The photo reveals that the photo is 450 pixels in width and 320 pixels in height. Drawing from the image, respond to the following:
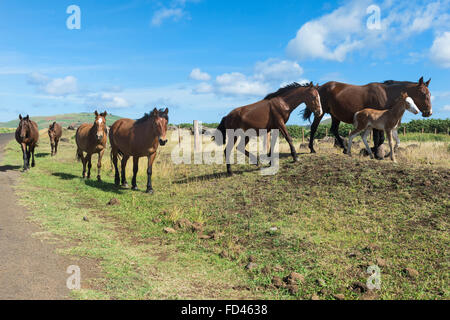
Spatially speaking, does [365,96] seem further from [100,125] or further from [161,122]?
[100,125]

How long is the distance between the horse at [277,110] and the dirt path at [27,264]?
702 centimetres

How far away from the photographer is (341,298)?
4.82m

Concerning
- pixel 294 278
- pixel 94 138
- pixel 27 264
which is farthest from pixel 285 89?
pixel 27 264

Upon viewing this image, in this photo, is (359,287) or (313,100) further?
(313,100)

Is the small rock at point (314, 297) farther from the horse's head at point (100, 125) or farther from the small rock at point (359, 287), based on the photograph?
the horse's head at point (100, 125)

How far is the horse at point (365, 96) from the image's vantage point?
35.4ft

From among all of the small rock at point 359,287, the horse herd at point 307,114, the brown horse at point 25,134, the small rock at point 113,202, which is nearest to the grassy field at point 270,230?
the small rock at point 359,287

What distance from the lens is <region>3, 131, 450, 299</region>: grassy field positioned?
17.1ft

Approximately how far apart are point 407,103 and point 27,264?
411 inches

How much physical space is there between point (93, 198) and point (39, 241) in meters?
4.38

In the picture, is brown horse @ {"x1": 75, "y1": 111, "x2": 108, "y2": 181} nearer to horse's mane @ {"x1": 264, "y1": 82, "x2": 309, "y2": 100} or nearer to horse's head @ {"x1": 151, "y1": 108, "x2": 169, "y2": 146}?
horse's head @ {"x1": 151, "y1": 108, "x2": 169, "y2": 146}

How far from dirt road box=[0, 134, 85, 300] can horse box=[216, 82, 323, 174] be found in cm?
702

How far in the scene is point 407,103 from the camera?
10.2 meters
